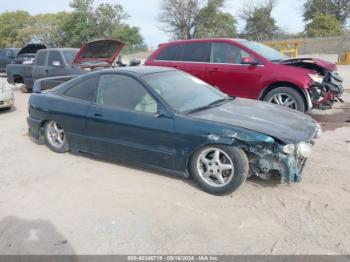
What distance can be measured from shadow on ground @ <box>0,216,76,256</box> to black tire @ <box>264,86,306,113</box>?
521 centimetres

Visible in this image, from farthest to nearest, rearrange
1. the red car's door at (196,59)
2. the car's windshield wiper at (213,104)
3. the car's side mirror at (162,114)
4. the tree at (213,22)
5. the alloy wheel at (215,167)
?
the tree at (213,22) < the red car's door at (196,59) < the car's windshield wiper at (213,104) < the car's side mirror at (162,114) < the alloy wheel at (215,167)

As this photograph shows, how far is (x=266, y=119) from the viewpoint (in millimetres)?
4516

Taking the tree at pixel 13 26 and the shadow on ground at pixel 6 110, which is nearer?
the shadow on ground at pixel 6 110

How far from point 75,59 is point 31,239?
8072mm

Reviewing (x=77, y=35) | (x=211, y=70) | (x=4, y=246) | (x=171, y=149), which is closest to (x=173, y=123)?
(x=171, y=149)

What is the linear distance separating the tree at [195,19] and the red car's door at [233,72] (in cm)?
4823

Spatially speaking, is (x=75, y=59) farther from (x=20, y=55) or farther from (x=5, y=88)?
(x=20, y=55)

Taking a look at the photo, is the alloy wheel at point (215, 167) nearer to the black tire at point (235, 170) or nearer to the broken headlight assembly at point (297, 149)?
the black tire at point (235, 170)

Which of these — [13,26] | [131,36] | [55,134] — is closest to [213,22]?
[131,36]

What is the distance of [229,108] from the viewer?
16.1 feet

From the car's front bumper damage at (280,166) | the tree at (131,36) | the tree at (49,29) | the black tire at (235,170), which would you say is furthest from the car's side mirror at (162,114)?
the tree at (49,29)

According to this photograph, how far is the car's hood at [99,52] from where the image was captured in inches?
430

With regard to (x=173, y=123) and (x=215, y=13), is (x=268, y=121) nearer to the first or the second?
(x=173, y=123)

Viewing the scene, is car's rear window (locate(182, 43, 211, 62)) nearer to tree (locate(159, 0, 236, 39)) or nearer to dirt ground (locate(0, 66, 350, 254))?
dirt ground (locate(0, 66, 350, 254))
